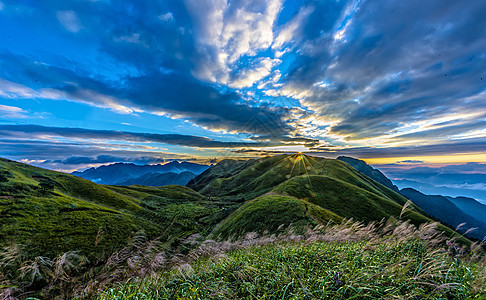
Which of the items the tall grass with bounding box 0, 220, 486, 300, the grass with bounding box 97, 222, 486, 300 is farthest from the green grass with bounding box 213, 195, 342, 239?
the grass with bounding box 97, 222, 486, 300

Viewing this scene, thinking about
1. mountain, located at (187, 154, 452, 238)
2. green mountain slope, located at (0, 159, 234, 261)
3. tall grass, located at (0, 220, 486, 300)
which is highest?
tall grass, located at (0, 220, 486, 300)

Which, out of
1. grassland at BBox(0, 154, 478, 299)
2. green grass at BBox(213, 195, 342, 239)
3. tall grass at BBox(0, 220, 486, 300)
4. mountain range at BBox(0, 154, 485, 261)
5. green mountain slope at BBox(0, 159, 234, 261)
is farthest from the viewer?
mountain range at BBox(0, 154, 485, 261)

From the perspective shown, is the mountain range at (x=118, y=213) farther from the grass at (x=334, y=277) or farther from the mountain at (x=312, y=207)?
the grass at (x=334, y=277)

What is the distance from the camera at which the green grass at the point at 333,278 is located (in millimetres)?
3992

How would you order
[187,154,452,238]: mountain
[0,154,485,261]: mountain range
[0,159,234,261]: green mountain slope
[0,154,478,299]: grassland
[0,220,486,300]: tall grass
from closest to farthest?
[0,220,486,300]: tall grass < [0,154,478,299]: grassland < [0,159,234,261]: green mountain slope < [0,154,485,261]: mountain range < [187,154,452,238]: mountain

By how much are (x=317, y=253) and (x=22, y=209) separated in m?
76.1

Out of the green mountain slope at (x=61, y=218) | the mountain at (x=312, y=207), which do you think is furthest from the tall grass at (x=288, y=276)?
the green mountain slope at (x=61, y=218)

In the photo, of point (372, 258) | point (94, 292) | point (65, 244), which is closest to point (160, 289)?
point (94, 292)

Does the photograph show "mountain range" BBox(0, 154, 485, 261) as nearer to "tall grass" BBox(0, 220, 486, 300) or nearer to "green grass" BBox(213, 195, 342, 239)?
"green grass" BBox(213, 195, 342, 239)

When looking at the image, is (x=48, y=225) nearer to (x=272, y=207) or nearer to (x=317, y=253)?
(x=272, y=207)

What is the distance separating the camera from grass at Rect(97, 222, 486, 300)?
4.01m

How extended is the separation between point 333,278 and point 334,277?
0.04 meters

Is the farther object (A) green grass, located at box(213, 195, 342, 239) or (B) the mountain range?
(B) the mountain range

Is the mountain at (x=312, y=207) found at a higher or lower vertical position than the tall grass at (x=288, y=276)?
lower
